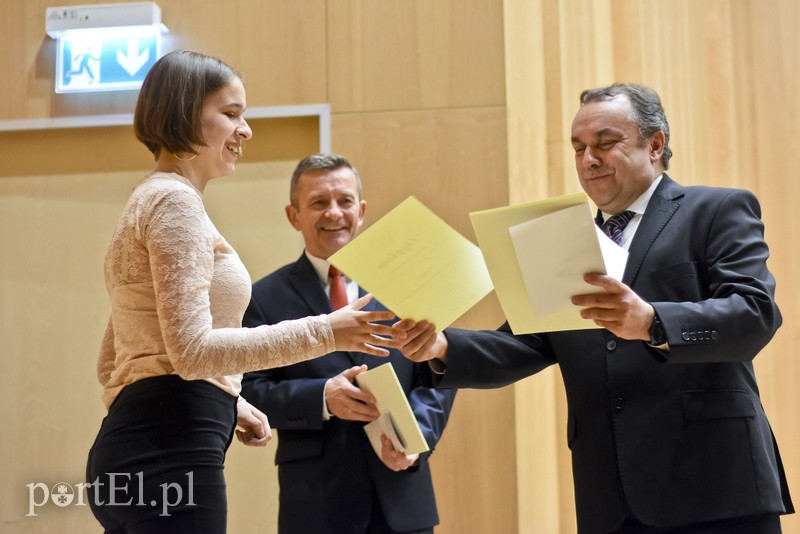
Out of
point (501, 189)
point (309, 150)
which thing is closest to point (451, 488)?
point (501, 189)

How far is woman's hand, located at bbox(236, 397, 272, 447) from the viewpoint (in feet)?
7.12

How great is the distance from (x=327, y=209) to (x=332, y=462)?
2.96ft

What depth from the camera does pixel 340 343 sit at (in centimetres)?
195

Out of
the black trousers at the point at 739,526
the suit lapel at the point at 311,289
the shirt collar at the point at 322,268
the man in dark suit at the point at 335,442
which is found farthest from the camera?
the shirt collar at the point at 322,268

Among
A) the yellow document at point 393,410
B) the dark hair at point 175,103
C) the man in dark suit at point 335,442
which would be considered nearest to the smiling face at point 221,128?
the dark hair at point 175,103

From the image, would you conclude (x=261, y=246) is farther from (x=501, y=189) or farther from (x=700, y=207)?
(x=700, y=207)

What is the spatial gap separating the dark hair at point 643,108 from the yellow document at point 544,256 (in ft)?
2.20

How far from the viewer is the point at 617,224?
98.1 inches

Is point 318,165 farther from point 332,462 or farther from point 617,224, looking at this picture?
point 617,224

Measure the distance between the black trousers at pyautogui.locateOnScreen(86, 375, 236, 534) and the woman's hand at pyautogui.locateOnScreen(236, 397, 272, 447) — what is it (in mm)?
331

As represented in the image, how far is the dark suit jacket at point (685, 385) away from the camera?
2.09 m

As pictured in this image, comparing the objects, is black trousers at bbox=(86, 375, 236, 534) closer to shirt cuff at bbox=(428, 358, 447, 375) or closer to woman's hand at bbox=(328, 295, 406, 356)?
woman's hand at bbox=(328, 295, 406, 356)

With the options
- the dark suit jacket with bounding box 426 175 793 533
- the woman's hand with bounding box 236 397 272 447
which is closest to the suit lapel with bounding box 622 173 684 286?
the dark suit jacket with bounding box 426 175 793 533

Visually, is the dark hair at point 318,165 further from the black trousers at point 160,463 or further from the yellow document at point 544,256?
the black trousers at point 160,463
